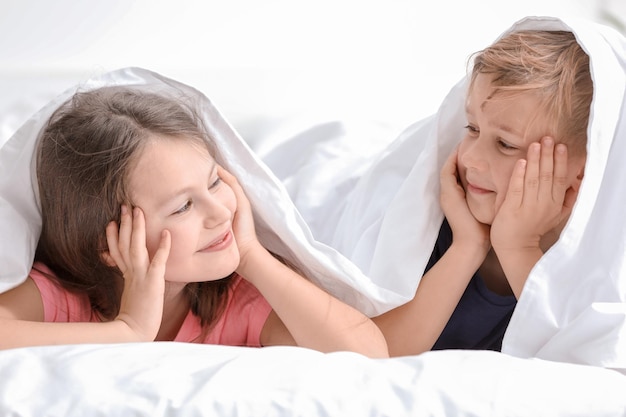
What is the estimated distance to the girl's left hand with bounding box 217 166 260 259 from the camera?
1.28m

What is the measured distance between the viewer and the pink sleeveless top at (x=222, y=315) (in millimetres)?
1245

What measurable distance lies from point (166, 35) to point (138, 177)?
1.17 meters

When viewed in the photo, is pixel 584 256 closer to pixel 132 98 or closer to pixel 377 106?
pixel 132 98

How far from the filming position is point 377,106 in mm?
1942

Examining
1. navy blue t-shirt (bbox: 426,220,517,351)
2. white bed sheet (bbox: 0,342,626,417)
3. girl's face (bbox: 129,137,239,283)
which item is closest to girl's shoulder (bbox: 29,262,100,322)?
girl's face (bbox: 129,137,239,283)

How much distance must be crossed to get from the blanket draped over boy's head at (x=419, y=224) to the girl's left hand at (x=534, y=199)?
0.05 metres

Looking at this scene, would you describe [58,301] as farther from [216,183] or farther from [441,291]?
[441,291]

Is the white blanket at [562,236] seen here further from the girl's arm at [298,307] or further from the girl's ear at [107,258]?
the girl's ear at [107,258]

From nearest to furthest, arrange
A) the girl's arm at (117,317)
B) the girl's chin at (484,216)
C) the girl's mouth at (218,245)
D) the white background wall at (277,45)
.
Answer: the girl's arm at (117,317)
the girl's mouth at (218,245)
the girl's chin at (484,216)
the white background wall at (277,45)

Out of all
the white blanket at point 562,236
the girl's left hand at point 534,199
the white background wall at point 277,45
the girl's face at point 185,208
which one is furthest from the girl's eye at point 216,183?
the white background wall at point 277,45

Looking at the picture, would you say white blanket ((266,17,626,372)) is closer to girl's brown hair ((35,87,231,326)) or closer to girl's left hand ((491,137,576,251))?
girl's left hand ((491,137,576,251))

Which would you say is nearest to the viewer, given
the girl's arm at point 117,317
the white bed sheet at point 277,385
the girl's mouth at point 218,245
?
the white bed sheet at point 277,385

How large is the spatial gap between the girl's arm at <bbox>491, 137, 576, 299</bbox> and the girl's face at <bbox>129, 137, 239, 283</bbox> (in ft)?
1.13

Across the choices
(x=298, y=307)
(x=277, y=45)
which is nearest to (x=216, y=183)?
(x=298, y=307)
